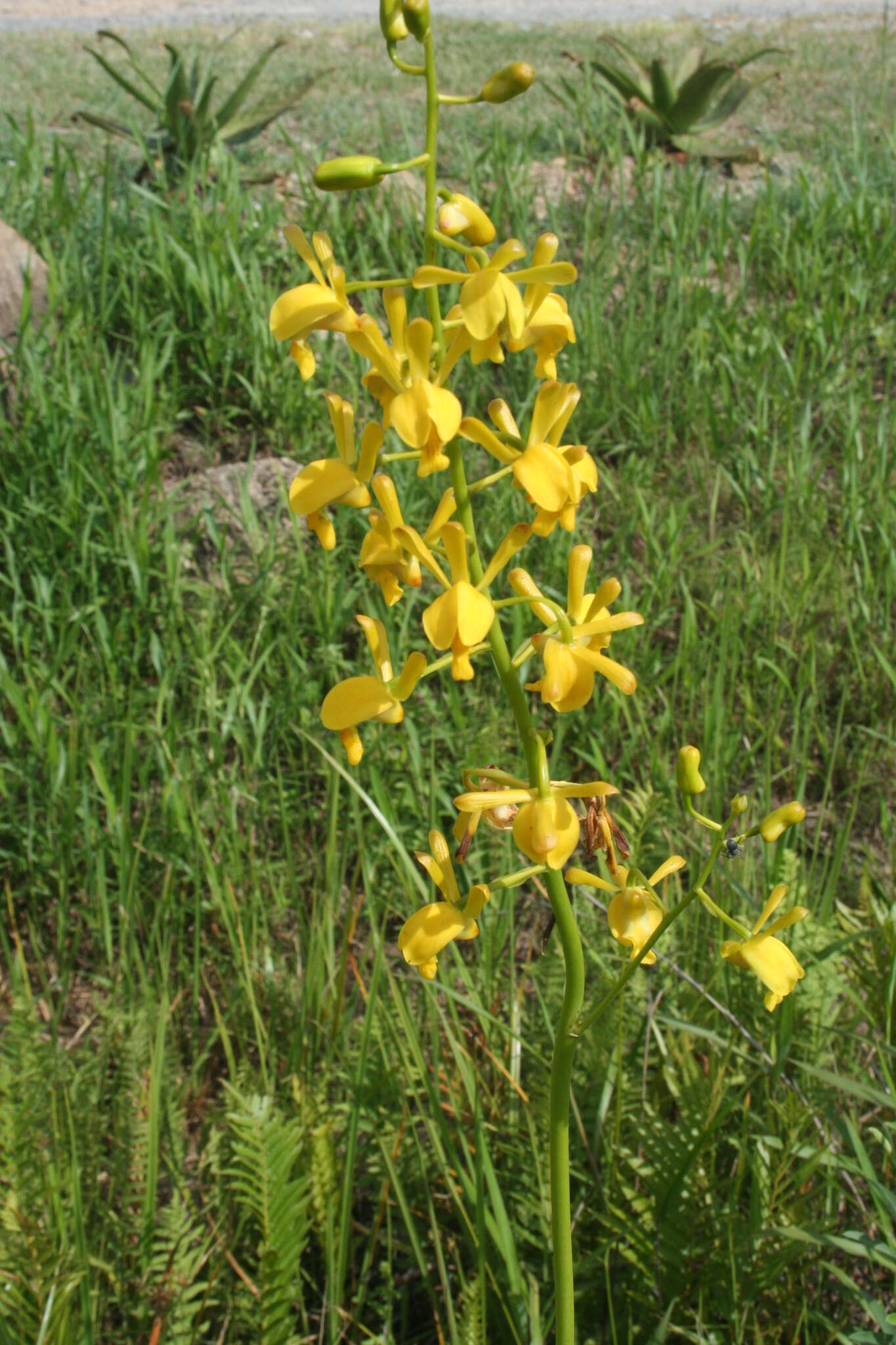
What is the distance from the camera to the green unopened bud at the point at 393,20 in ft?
3.40

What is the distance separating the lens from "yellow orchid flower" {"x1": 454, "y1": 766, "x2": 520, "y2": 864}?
1.00 meters

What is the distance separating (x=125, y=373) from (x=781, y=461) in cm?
193

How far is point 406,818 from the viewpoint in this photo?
2.32m

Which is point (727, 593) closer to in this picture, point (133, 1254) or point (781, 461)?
point (781, 461)

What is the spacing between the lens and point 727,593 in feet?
7.70

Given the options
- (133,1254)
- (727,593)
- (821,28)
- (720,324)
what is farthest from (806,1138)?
(821,28)

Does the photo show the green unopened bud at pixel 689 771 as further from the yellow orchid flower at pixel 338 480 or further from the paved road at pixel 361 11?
the paved road at pixel 361 11

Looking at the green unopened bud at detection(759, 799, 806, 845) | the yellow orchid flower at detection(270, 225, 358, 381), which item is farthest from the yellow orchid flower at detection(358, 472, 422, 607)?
the green unopened bud at detection(759, 799, 806, 845)

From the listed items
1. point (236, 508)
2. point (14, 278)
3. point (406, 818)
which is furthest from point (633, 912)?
point (14, 278)

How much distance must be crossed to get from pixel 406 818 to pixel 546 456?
57.5 inches

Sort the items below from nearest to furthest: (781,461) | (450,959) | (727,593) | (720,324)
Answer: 1. (450,959)
2. (727,593)
3. (781,461)
4. (720,324)

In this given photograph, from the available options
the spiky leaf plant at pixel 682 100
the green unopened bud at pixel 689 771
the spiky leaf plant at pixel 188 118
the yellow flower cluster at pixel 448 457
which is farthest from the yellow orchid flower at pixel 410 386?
the spiky leaf plant at pixel 682 100

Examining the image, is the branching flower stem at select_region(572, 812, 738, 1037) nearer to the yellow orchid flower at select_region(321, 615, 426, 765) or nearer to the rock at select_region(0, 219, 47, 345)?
the yellow orchid flower at select_region(321, 615, 426, 765)

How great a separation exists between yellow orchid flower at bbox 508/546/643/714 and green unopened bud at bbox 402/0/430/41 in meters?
0.46
